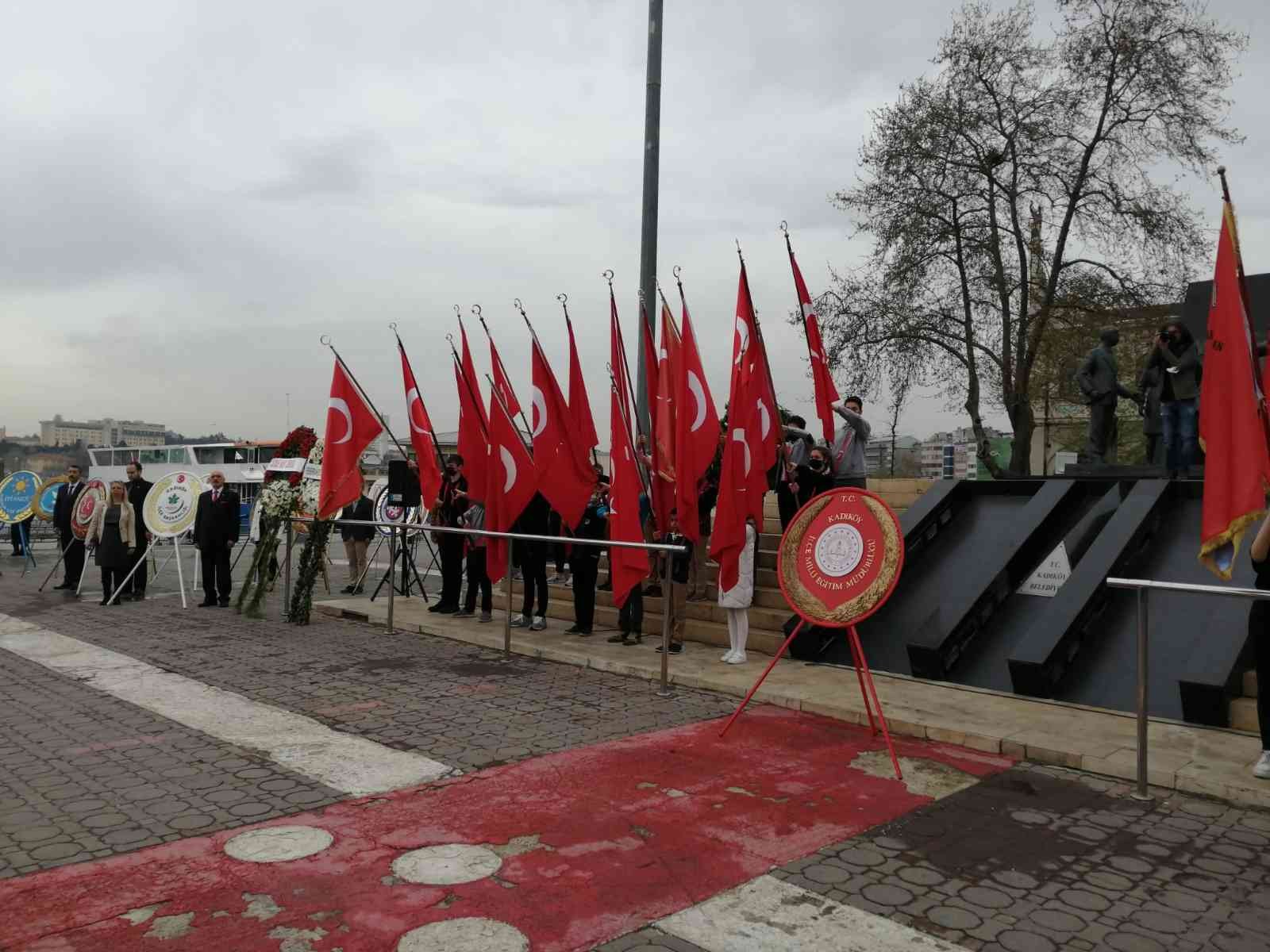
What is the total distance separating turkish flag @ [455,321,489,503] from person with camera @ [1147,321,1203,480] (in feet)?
27.1

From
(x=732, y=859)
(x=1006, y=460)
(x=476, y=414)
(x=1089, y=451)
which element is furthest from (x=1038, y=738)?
(x=1006, y=460)

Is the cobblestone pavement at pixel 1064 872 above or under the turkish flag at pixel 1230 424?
under

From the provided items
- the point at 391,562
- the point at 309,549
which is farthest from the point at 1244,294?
the point at 309,549

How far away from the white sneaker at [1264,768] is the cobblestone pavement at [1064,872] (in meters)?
0.44

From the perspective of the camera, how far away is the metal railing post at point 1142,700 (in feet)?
17.5

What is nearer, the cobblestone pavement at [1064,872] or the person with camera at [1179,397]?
the cobblestone pavement at [1064,872]

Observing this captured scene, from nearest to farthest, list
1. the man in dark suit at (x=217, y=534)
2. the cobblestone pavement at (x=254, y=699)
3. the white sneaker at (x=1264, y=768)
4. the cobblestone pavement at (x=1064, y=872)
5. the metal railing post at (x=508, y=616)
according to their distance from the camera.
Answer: the cobblestone pavement at (x=1064, y=872), the cobblestone pavement at (x=254, y=699), the white sneaker at (x=1264, y=768), the metal railing post at (x=508, y=616), the man in dark suit at (x=217, y=534)

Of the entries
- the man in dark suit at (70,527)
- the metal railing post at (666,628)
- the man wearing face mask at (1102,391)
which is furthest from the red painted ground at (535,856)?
the man in dark suit at (70,527)

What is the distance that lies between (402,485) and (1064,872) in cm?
1174

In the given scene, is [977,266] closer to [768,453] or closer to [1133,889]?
[768,453]

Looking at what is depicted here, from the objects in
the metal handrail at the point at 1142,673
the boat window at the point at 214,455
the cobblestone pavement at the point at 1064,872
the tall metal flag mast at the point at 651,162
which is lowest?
the cobblestone pavement at the point at 1064,872

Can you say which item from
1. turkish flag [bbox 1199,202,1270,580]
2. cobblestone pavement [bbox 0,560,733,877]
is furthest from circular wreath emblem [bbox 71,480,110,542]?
turkish flag [bbox 1199,202,1270,580]

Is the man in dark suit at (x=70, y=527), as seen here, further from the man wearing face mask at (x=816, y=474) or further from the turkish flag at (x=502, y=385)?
the man wearing face mask at (x=816, y=474)

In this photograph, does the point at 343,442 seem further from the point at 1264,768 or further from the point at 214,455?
the point at 214,455
